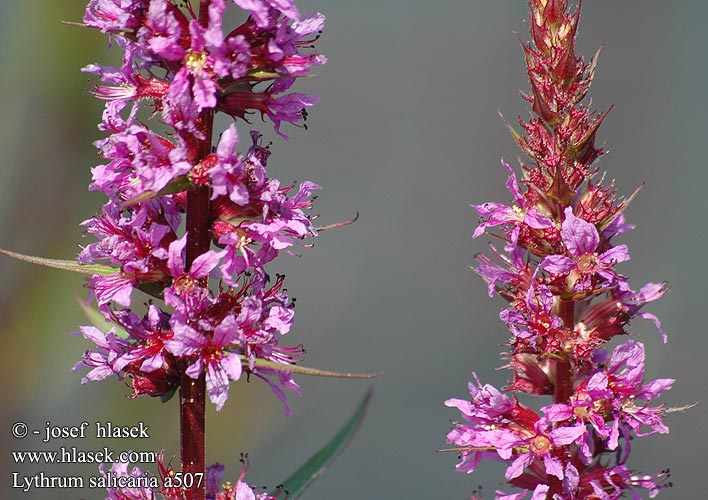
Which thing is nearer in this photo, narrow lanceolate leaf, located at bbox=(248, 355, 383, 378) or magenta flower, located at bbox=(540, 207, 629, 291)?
narrow lanceolate leaf, located at bbox=(248, 355, 383, 378)

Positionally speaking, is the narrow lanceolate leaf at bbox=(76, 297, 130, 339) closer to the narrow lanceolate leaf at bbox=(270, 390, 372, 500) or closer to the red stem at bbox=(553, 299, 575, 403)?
the narrow lanceolate leaf at bbox=(270, 390, 372, 500)

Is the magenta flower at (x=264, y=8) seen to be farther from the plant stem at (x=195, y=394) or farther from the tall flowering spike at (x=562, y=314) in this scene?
the tall flowering spike at (x=562, y=314)

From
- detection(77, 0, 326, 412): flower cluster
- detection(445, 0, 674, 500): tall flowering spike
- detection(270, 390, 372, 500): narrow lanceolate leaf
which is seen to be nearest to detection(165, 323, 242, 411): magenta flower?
detection(77, 0, 326, 412): flower cluster

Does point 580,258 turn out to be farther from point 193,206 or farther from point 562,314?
point 193,206

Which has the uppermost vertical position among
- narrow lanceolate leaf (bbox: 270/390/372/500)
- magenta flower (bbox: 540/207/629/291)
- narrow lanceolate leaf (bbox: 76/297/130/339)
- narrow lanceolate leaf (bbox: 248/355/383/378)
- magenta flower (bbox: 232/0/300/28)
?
magenta flower (bbox: 232/0/300/28)

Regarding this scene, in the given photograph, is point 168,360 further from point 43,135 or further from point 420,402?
point 420,402

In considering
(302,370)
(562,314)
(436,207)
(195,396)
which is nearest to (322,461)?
(195,396)

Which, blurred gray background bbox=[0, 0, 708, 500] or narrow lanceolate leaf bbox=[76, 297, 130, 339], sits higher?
blurred gray background bbox=[0, 0, 708, 500]
